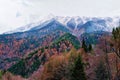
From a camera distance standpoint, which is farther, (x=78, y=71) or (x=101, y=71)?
(x=101, y=71)

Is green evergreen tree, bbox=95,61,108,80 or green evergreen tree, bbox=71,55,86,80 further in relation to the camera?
green evergreen tree, bbox=95,61,108,80

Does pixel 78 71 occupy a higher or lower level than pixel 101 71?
higher

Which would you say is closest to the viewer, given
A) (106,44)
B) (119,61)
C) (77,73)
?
(77,73)

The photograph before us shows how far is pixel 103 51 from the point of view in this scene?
237 feet

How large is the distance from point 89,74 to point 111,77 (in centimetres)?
879

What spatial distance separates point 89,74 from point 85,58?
20670 millimetres

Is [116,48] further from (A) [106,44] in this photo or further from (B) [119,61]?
(B) [119,61]

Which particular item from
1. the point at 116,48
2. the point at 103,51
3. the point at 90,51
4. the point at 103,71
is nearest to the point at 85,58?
the point at 90,51

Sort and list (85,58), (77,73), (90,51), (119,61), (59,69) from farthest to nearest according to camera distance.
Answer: (90,51), (85,58), (59,69), (119,61), (77,73)

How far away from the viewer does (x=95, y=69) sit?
276ft

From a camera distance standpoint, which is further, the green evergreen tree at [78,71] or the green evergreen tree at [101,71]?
the green evergreen tree at [101,71]

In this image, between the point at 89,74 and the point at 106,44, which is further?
the point at 89,74

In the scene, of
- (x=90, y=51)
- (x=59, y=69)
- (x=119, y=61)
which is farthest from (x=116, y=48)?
(x=90, y=51)

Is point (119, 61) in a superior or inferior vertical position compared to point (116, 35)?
inferior
